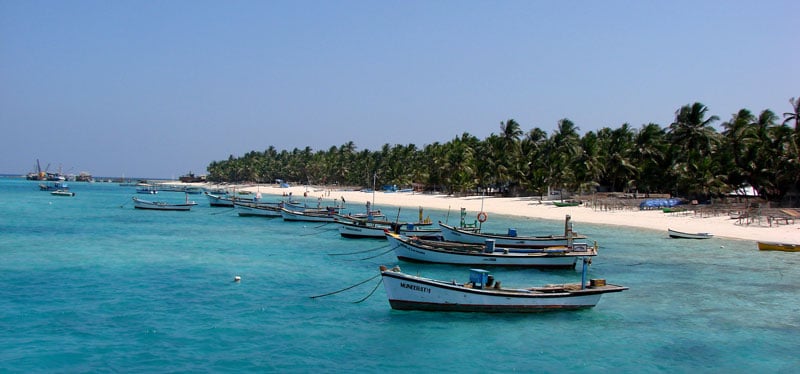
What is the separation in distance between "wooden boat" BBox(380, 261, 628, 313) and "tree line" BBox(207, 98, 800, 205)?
48.6m

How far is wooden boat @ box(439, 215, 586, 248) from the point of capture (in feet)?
123

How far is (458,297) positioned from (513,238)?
1665 centimetres

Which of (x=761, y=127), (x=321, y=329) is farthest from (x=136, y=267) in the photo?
(x=761, y=127)

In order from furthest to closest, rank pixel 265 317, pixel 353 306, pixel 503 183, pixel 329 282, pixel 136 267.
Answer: pixel 503 183
pixel 136 267
pixel 329 282
pixel 353 306
pixel 265 317

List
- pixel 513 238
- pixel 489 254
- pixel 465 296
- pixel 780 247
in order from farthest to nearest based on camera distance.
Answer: pixel 780 247 → pixel 513 238 → pixel 489 254 → pixel 465 296

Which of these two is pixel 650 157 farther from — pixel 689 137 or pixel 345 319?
pixel 345 319

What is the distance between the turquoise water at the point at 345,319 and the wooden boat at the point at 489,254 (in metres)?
0.65

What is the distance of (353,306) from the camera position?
24203 millimetres

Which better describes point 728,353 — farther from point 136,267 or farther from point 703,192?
point 703,192

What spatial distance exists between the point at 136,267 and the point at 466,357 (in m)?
22.0

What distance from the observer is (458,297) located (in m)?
22.5

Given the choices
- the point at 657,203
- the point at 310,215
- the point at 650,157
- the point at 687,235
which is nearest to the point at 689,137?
the point at 650,157

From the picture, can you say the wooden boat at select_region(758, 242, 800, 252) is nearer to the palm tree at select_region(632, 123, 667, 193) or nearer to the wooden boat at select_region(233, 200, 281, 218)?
the palm tree at select_region(632, 123, 667, 193)

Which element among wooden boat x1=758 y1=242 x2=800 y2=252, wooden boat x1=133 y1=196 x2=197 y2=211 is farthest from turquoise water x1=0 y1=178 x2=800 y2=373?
wooden boat x1=133 y1=196 x2=197 y2=211
